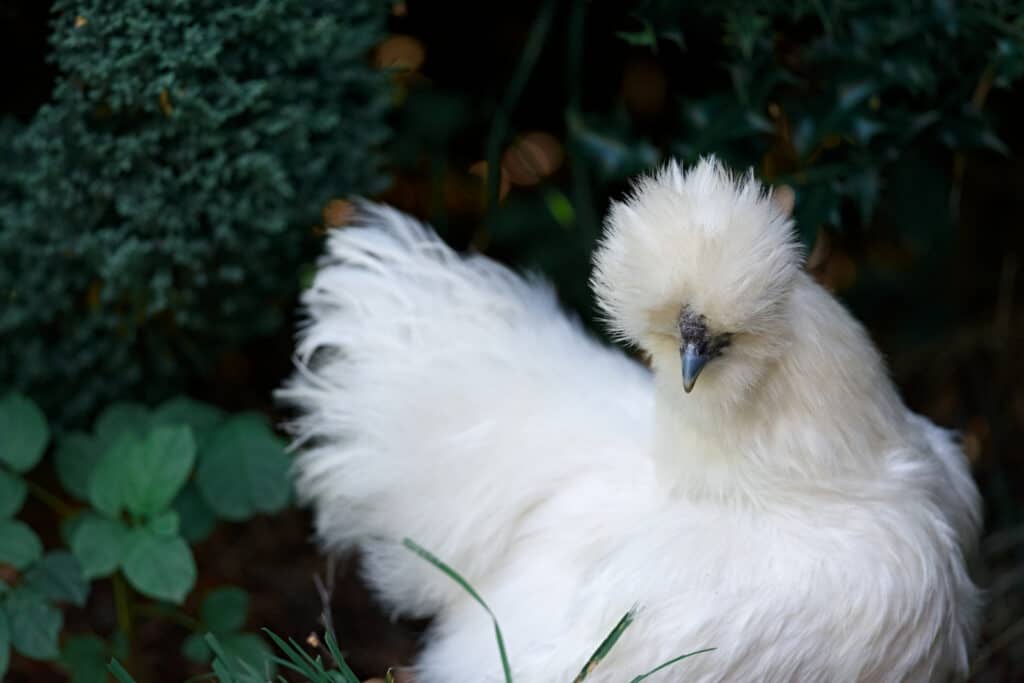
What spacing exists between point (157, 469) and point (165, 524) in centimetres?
11

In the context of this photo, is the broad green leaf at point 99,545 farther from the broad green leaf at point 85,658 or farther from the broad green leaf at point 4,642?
the broad green leaf at point 85,658

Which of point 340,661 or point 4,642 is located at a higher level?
point 340,661

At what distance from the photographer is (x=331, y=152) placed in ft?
7.23

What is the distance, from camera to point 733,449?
5.47ft

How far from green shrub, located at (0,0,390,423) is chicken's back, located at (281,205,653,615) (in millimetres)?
169

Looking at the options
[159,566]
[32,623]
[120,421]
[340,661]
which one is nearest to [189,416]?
[120,421]

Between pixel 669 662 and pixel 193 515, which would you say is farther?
pixel 193 515

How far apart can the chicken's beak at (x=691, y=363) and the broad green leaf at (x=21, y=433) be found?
1238 millimetres

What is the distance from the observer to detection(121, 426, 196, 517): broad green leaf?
2031mm

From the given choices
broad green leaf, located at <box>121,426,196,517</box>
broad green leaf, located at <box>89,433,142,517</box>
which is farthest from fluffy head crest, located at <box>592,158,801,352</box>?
broad green leaf, located at <box>89,433,142,517</box>

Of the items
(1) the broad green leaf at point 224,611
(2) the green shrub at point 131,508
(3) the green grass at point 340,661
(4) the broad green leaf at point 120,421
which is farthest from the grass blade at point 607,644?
(4) the broad green leaf at point 120,421

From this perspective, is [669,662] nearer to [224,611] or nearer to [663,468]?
[663,468]

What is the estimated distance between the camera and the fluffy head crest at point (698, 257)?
149cm

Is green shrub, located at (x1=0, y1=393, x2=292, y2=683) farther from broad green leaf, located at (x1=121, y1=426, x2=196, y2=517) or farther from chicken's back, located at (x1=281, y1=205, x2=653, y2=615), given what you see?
chicken's back, located at (x1=281, y1=205, x2=653, y2=615)
